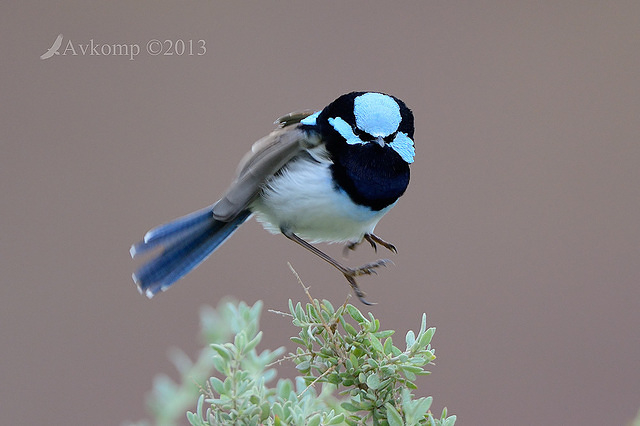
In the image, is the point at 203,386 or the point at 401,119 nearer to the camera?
the point at 203,386

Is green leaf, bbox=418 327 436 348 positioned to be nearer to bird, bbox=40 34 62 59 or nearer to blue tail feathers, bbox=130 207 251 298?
blue tail feathers, bbox=130 207 251 298

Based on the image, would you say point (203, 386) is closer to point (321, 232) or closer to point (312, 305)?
point (312, 305)

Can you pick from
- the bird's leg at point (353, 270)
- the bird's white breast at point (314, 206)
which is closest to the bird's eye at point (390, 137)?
the bird's white breast at point (314, 206)

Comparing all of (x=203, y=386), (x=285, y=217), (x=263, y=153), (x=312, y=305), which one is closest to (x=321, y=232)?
(x=285, y=217)

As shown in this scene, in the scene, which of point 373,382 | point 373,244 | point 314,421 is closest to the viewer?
point 314,421

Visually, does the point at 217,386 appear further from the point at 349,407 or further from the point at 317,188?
the point at 317,188

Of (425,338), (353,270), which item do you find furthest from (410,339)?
(353,270)

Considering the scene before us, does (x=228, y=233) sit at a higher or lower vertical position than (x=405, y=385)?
higher
